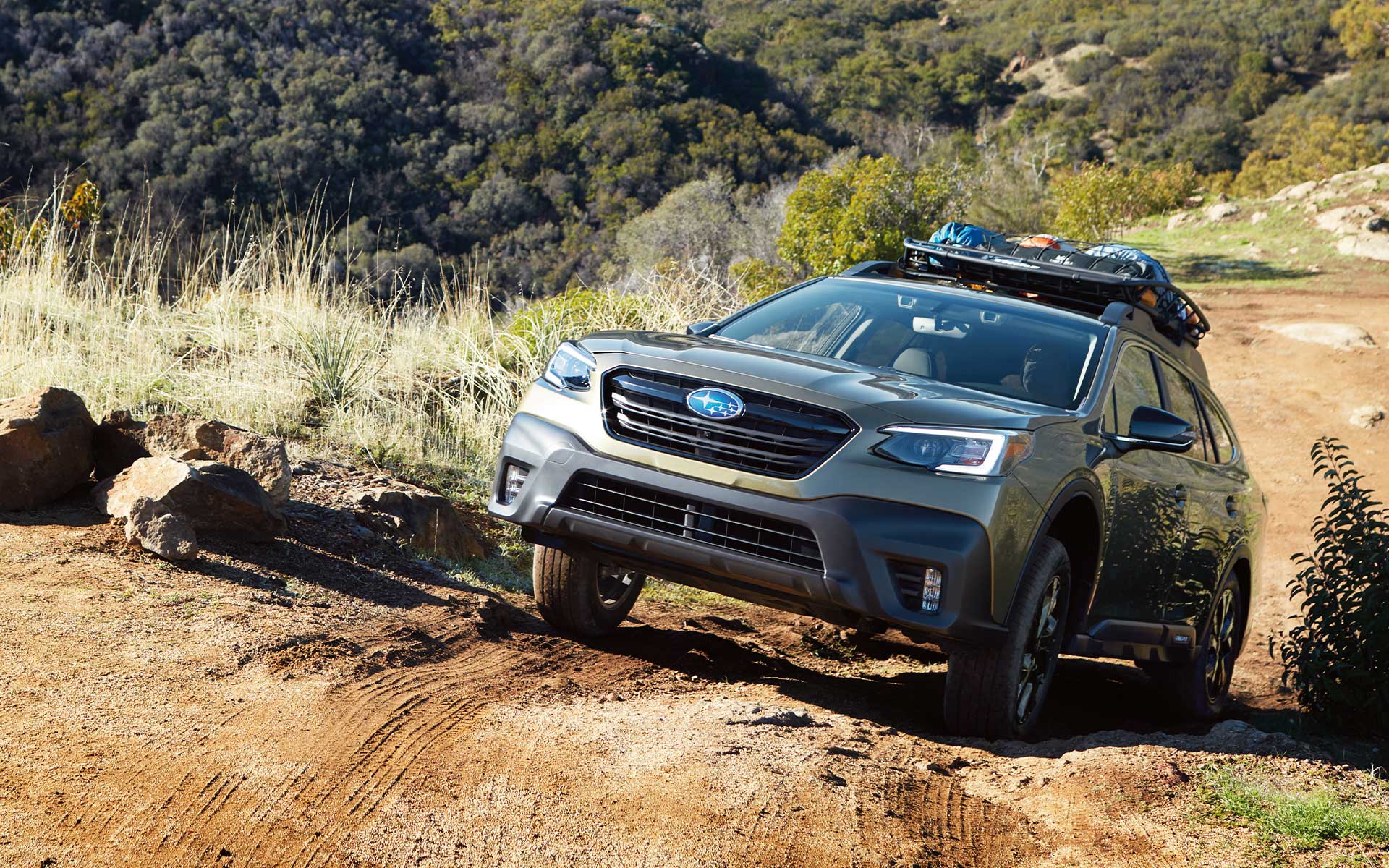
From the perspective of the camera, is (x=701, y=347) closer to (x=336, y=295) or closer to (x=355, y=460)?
(x=355, y=460)

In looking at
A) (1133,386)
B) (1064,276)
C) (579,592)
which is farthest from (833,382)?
(1064,276)

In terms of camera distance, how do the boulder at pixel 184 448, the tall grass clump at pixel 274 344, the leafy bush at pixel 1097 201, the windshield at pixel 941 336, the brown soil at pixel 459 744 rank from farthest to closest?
the leafy bush at pixel 1097 201
the tall grass clump at pixel 274 344
the boulder at pixel 184 448
the windshield at pixel 941 336
the brown soil at pixel 459 744

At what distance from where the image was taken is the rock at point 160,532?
521cm

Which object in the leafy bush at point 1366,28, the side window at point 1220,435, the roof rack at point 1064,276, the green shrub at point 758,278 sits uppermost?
the leafy bush at point 1366,28

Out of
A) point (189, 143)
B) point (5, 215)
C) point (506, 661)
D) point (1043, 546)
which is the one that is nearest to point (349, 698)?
point (506, 661)

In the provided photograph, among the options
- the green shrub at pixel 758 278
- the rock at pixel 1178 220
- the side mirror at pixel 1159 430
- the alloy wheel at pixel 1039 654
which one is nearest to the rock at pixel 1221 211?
the rock at pixel 1178 220

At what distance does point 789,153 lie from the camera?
40.3 metres

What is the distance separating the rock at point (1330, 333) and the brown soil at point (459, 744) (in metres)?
13.5

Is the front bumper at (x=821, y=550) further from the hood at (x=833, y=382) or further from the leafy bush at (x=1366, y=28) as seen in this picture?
the leafy bush at (x=1366, y=28)

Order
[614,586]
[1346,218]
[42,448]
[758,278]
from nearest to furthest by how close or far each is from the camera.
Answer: [42,448]
[614,586]
[758,278]
[1346,218]

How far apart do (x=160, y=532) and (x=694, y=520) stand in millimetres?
2356

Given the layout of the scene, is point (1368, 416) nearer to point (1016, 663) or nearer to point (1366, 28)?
point (1016, 663)

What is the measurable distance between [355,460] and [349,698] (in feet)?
13.8

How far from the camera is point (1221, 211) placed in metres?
29.5
